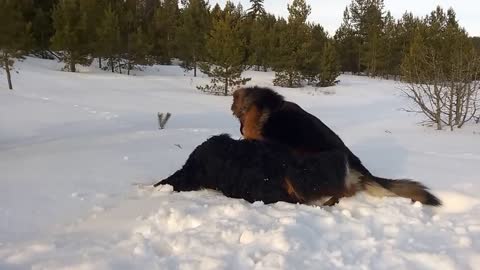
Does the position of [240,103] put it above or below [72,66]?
above

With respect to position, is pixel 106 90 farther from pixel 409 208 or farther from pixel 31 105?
pixel 409 208

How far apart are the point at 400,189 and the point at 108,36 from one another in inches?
1108

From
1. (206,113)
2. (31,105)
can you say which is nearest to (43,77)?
(31,105)

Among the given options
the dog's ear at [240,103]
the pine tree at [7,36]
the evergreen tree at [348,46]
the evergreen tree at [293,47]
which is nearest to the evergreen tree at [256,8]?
the evergreen tree at [348,46]

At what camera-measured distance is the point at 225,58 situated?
82.6ft

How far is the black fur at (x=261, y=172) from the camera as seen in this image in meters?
3.37

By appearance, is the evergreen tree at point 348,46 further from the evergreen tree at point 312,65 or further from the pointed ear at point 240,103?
the pointed ear at point 240,103

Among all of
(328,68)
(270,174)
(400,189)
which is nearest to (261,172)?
(270,174)

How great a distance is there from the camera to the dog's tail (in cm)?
346

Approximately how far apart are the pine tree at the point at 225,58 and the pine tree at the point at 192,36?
19.3ft

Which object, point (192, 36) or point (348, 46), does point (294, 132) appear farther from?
point (348, 46)

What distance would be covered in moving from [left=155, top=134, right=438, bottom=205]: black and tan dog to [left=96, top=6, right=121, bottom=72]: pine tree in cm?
2722

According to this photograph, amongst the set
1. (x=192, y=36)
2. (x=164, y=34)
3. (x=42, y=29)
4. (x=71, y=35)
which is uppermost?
(x=164, y=34)

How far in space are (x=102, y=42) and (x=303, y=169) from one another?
28.1 m
